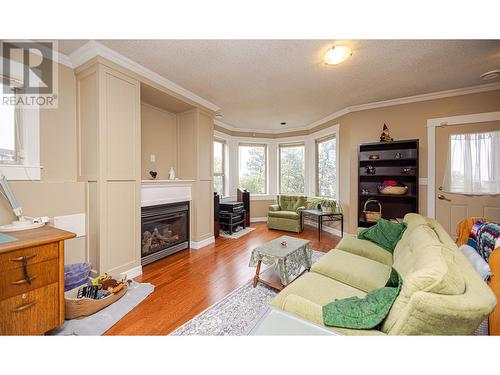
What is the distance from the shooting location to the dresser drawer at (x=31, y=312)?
1.22m

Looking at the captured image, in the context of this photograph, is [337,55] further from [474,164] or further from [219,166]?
[219,166]

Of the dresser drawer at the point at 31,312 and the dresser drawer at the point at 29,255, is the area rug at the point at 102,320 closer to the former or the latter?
the dresser drawer at the point at 31,312

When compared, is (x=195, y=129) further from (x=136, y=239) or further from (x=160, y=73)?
(x=136, y=239)

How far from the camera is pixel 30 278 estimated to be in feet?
4.20

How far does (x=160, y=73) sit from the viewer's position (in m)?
2.51

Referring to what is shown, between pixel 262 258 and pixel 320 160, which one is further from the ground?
pixel 320 160

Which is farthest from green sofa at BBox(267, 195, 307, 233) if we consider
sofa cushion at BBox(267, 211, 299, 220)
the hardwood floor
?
the hardwood floor

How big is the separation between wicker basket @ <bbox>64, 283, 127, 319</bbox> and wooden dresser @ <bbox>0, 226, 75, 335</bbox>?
0.63 ft

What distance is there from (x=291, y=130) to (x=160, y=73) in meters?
3.78

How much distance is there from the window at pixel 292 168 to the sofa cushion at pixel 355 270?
11.9 ft

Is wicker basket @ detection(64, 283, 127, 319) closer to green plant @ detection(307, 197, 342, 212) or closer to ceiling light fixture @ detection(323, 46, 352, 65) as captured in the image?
ceiling light fixture @ detection(323, 46, 352, 65)

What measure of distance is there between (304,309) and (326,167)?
4220mm

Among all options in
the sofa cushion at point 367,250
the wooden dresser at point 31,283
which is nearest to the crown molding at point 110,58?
the wooden dresser at point 31,283
